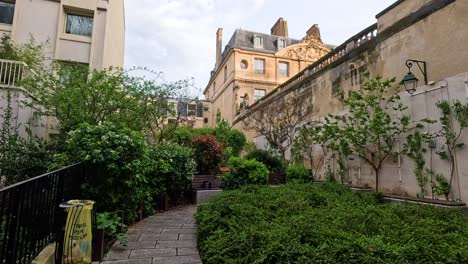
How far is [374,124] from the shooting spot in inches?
263

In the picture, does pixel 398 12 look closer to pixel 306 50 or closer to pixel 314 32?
pixel 306 50

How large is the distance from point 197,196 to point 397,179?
17.9ft

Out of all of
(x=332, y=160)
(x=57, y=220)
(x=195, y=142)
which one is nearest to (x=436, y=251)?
(x=57, y=220)

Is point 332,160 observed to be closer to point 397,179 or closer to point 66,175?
point 397,179

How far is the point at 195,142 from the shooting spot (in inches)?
370

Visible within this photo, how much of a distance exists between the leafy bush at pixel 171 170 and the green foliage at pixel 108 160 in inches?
59.0

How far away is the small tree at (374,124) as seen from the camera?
6672 mm

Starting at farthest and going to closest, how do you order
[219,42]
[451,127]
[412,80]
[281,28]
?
1. [219,42]
2. [281,28]
3. [412,80]
4. [451,127]

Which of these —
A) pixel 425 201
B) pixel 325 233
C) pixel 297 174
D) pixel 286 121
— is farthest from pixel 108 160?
pixel 286 121

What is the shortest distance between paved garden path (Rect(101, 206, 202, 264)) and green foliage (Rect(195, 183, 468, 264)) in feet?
0.89

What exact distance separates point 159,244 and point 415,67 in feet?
23.0

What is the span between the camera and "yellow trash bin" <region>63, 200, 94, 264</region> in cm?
291

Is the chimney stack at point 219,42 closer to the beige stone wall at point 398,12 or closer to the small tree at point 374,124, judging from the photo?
the beige stone wall at point 398,12

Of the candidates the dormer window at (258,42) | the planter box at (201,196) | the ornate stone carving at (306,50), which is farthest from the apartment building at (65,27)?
the ornate stone carving at (306,50)
